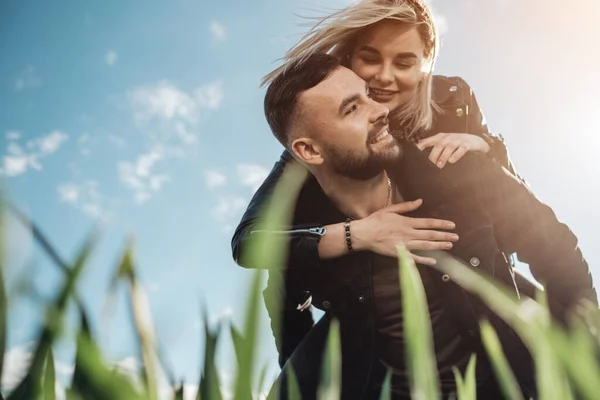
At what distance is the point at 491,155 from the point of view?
9.50 ft

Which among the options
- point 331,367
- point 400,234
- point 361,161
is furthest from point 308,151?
point 331,367

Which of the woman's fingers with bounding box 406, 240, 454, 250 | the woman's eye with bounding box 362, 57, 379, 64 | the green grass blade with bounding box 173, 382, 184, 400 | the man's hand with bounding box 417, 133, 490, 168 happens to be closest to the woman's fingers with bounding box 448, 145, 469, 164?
the man's hand with bounding box 417, 133, 490, 168

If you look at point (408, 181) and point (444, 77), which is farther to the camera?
point (444, 77)

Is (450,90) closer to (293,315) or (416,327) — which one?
(293,315)

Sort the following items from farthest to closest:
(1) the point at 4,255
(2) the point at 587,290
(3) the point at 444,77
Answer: (3) the point at 444,77
(2) the point at 587,290
(1) the point at 4,255

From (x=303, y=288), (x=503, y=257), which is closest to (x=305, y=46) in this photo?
(x=303, y=288)

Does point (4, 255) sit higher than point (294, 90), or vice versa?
point (294, 90)

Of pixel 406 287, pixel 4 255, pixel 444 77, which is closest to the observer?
pixel 4 255

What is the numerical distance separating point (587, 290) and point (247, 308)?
2.48 m

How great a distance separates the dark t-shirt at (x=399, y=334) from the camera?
2412mm

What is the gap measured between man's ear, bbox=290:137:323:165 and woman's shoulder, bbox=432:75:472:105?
0.88 metres

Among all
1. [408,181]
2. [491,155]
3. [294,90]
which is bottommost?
[408,181]

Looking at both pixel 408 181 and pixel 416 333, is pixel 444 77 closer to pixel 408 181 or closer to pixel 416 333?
pixel 408 181

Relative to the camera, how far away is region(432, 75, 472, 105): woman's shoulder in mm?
3127
